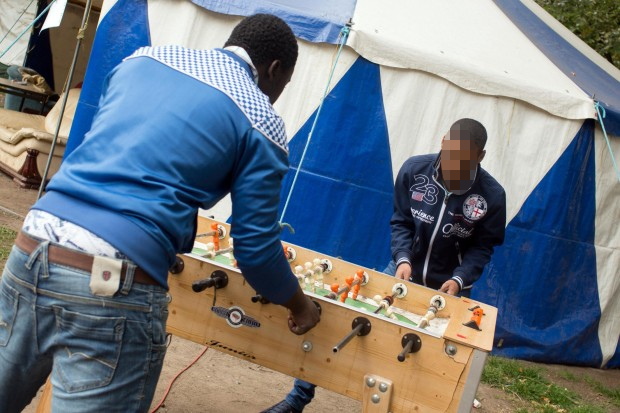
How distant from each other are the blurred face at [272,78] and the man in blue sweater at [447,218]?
68.3 inches

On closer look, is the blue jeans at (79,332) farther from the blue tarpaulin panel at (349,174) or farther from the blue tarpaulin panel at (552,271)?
the blue tarpaulin panel at (552,271)

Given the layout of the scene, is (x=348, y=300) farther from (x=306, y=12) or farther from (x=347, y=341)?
(x=306, y=12)

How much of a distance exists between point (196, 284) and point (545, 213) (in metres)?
4.27

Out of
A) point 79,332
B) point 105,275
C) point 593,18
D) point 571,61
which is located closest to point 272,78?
point 105,275

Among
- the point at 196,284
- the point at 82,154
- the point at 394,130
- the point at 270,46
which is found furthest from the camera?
the point at 394,130

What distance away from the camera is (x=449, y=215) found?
4328 millimetres

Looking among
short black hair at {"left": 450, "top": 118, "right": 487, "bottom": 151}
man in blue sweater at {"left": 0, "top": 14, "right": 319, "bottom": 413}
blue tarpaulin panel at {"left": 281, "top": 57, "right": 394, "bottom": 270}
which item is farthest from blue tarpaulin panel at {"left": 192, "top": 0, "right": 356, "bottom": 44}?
man in blue sweater at {"left": 0, "top": 14, "right": 319, "bottom": 413}

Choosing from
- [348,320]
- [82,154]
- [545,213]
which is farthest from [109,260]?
[545,213]

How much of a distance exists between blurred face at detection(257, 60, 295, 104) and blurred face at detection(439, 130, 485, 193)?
1.72 meters

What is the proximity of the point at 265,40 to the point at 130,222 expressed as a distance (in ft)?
2.66

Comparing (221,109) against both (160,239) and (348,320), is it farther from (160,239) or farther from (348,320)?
(348,320)

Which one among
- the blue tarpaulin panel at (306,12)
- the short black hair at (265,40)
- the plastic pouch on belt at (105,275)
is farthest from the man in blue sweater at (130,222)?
the blue tarpaulin panel at (306,12)

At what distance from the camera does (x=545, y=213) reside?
6.46 meters

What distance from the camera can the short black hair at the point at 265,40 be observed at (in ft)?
8.41
